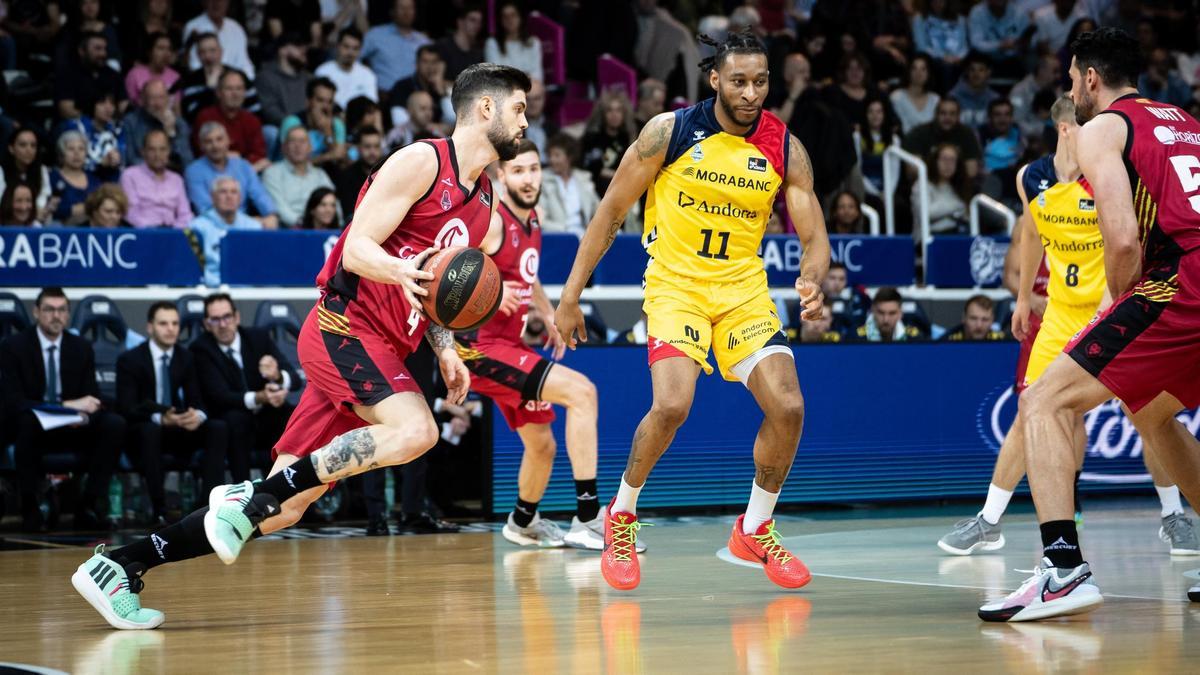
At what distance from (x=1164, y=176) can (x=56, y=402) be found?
26.1ft

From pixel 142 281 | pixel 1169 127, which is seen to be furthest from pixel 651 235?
pixel 142 281

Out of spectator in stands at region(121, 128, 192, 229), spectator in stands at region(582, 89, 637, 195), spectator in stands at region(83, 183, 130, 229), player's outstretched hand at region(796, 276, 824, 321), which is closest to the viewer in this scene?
player's outstretched hand at region(796, 276, 824, 321)

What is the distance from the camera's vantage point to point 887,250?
13820 millimetres

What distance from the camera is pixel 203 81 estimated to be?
14.0m

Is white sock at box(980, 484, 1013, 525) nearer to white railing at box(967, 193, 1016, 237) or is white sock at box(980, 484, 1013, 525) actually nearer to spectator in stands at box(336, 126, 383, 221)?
white railing at box(967, 193, 1016, 237)

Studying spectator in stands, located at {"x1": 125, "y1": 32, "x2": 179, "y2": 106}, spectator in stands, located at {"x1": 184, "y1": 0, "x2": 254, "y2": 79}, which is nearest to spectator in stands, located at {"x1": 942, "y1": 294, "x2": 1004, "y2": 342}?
spectator in stands, located at {"x1": 184, "y1": 0, "x2": 254, "y2": 79}

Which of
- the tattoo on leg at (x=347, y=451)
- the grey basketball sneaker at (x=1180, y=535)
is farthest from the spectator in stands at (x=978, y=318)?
the tattoo on leg at (x=347, y=451)

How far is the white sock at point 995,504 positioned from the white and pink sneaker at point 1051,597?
2868mm

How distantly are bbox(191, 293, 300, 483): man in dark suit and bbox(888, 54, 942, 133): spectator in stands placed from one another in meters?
8.57

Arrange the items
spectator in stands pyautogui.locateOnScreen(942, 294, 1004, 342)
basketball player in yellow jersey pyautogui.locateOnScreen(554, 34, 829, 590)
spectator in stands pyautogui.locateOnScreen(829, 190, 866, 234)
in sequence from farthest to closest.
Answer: spectator in stands pyautogui.locateOnScreen(829, 190, 866, 234), spectator in stands pyautogui.locateOnScreen(942, 294, 1004, 342), basketball player in yellow jersey pyautogui.locateOnScreen(554, 34, 829, 590)

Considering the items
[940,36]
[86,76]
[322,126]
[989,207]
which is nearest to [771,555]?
[322,126]

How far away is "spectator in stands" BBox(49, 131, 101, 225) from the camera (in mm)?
12234

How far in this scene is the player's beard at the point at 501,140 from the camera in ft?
20.8

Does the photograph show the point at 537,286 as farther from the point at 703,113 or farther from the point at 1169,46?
the point at 1169,46
